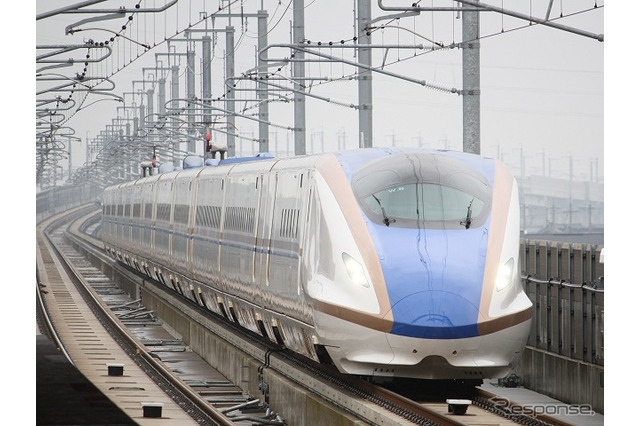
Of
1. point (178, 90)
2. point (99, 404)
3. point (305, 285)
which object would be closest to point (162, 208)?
point (305, 285)

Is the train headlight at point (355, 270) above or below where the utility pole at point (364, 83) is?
below

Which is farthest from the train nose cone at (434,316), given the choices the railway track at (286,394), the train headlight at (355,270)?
the railway track at (286,394)

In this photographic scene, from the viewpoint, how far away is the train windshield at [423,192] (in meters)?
14.1

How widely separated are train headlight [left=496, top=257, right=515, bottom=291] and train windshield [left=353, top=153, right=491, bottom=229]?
53cm

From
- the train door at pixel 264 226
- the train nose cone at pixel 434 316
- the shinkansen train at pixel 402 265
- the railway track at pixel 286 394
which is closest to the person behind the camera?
the railway track at pixel 286 394

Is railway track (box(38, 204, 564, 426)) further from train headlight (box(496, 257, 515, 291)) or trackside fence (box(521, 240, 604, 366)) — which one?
trackside fence (box(521, 240, 604, 366))

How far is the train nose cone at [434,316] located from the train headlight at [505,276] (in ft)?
1.78

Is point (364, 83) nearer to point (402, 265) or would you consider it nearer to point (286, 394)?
point (286, 394)

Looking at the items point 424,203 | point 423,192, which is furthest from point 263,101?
point 424,203

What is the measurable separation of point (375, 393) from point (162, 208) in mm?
20171

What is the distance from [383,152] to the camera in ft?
49.6

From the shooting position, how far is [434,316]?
13.2m

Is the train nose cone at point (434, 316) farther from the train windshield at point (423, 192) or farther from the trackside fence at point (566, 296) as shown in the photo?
the trackside fence at point (566, 296)
